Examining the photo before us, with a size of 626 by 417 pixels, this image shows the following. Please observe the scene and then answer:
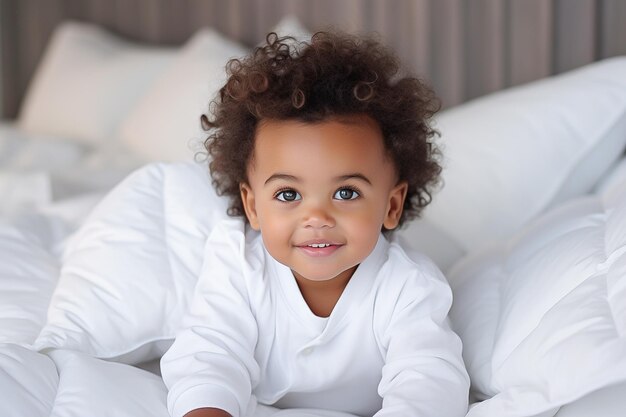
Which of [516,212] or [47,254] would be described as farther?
[516,212]

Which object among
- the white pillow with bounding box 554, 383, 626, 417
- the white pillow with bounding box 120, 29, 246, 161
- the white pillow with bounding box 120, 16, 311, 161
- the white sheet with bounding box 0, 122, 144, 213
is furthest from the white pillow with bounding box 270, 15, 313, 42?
the white pillow with bounding box 554, 383, 626, 417

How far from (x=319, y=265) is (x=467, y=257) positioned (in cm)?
46

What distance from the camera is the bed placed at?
1.02 m

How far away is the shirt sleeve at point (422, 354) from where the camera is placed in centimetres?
106

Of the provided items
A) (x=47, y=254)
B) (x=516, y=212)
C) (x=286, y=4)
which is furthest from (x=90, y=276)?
(x=286, y=4)

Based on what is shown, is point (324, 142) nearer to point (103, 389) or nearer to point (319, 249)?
point (319, 249)

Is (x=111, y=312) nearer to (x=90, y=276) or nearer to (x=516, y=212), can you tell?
(x=90, y=276)

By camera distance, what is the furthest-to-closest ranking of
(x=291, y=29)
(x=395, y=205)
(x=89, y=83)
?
(x=89, y=83)
(x=291, y=29)
(x=395, y=205)

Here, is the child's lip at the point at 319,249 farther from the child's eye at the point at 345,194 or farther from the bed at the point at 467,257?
the bed at the point at 467,257

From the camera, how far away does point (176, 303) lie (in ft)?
4.30

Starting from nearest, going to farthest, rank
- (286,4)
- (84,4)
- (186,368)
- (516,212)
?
(186,368) → (516,212) → (286,4) → (84,4)

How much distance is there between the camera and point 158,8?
2943mm

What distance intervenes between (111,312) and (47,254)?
0.99 feet

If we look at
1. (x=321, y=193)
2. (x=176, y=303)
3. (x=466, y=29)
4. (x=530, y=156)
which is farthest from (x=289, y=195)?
(x=466, y=29)
